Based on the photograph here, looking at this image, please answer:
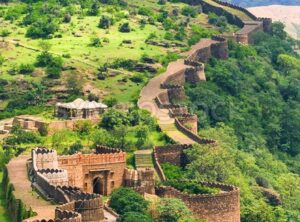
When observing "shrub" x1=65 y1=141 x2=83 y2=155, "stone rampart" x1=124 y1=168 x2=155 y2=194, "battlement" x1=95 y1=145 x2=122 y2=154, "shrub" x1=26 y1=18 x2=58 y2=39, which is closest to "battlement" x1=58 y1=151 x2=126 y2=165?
"battlement" x1=95 y1=145 x2=122 y2=154

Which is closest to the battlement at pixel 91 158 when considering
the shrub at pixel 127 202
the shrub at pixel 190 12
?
the shrub at pixel 127 202

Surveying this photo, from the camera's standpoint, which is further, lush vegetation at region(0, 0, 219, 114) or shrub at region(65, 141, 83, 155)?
lush vegetation at region(0, 0, 219, 114)

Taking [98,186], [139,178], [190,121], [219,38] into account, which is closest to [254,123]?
[190,121]

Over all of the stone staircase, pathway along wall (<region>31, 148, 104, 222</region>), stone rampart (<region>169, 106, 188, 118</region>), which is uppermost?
pathway along wall (<region>31, 148, 104, 222</region>)

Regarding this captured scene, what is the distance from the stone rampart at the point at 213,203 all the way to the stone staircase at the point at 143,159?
7.00 m

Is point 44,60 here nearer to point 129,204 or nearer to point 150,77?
point 150,77

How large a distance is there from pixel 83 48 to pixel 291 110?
20990mm

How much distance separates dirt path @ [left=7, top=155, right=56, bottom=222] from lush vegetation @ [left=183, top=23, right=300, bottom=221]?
388 inches

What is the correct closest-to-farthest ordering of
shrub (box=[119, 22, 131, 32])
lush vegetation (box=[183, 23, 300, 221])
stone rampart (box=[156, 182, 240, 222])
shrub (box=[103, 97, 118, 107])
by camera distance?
1. stone rampart (box=[156, 182, 240, 222])
2. lush vegetation (box=[183, 23, 300, 221])
3. shrub (box=[103, 97, 118, 107])
4. shrub (box=[119, 22, 131, 32])

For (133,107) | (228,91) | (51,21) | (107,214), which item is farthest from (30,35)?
(107,214)

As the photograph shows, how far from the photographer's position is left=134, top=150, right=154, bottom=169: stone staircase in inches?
2955

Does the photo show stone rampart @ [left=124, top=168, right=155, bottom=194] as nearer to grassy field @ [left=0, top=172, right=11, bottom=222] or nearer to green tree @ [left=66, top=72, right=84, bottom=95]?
grassy field @ [left=0, top=172, right=11, bottom=222]

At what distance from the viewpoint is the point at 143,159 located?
7638 cm

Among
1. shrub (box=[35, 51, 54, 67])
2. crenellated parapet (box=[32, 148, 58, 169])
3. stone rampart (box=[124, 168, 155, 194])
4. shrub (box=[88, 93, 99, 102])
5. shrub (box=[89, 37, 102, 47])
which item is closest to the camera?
crenellated parapet (box=[32, 148, 58, 169])
